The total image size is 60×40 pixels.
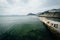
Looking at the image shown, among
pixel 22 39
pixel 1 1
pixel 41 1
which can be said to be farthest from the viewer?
pixel 41 1

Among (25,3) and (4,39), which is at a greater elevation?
(25,3)

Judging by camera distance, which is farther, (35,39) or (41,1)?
(41,1)

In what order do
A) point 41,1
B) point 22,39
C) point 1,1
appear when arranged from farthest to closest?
point 41,1
point 1,1
point 22,39

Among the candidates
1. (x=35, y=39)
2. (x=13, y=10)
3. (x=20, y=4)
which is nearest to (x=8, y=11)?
(x=13, y=10)

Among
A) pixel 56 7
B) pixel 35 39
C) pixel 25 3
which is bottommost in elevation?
pixel 35 39

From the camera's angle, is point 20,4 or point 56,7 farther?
point 56,7

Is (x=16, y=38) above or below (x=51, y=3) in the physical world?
below

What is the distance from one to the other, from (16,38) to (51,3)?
191 centimetres

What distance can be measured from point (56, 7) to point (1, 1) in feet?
6.64

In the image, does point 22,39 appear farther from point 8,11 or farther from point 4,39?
point 8,11

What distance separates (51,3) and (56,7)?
28cm

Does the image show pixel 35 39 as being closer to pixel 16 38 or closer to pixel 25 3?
pixel 16 38

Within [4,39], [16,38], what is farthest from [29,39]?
[4,39]

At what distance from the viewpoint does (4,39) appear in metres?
3.23
